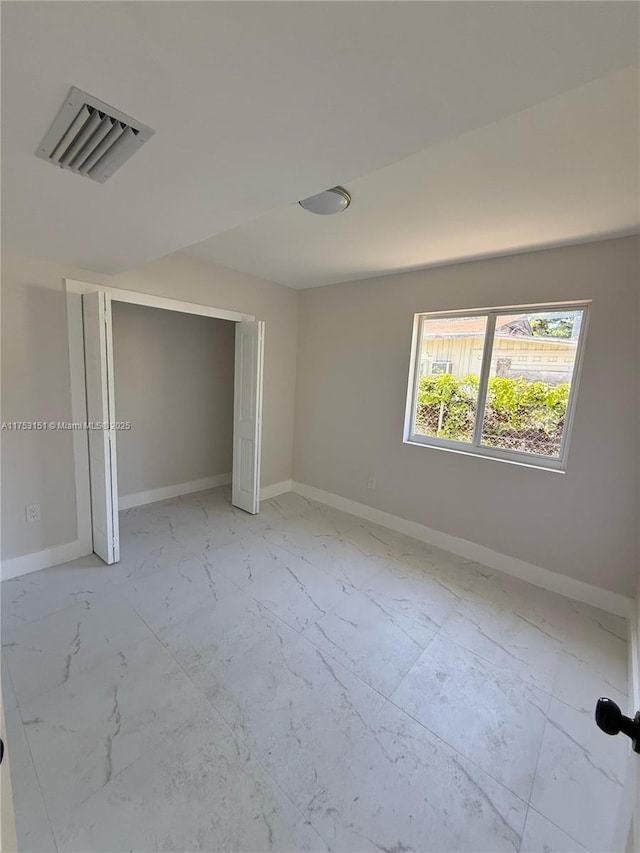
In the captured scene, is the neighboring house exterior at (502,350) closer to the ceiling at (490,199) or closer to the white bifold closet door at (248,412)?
the ceiling at (490,199)

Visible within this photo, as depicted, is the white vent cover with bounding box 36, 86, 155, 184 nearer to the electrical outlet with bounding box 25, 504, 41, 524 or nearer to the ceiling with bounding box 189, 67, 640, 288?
the ceiling with bounding box 189, 67, 640, 288

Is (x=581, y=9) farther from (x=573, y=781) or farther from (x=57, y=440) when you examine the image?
(x=57, y=440)

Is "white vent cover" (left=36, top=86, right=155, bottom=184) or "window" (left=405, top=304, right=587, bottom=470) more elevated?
"white vent cover" (left=36, top=86, right=155, bottom=184)

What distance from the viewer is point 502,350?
2.86 meters

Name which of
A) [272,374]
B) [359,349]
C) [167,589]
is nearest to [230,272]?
[272,374]

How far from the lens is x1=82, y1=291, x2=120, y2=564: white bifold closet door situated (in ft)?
8.04

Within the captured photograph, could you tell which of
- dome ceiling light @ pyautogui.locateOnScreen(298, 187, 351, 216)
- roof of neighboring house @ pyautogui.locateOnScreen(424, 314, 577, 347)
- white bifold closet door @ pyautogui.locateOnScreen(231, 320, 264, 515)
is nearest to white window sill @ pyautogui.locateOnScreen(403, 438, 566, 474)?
roof of neighboring house @ pyautogui.locateOnScreen(424, 314, 577, 347)

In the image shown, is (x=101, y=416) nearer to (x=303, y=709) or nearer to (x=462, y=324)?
(x=303, y=709)

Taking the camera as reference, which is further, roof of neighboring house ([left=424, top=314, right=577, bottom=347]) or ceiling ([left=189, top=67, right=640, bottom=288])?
roof of neighboring house ([left=424, top=314, right=577, bottom=347])

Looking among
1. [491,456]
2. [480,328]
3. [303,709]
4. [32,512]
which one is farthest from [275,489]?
[480,328]

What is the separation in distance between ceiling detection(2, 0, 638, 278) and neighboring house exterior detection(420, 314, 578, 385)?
0.91 metres

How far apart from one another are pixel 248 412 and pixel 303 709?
2.59 meters

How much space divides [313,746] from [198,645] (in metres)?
0.84

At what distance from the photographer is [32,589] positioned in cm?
232
